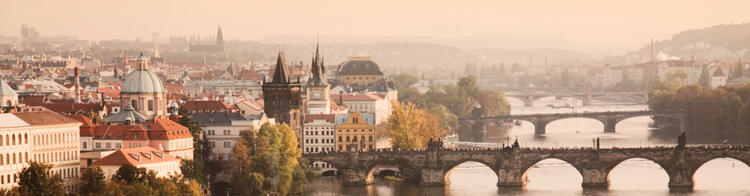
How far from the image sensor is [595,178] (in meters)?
91.5

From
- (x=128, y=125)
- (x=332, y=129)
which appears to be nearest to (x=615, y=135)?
(x=332, y=129)

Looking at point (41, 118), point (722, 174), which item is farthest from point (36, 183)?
point (722, 174)

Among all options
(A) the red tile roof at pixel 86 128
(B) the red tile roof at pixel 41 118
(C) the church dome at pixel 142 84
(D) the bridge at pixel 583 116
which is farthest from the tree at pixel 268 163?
(D) the bridge at pixel 583 116

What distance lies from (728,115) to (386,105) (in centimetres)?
3076

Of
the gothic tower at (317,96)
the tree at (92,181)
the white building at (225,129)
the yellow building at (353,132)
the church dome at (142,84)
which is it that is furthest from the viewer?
the gothic tower at (317,96)

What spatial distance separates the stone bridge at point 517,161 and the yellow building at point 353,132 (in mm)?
10174

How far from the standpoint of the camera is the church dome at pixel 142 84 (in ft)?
301

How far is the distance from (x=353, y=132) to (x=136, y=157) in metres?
34.2

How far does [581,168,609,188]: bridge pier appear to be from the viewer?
91188 millimetres

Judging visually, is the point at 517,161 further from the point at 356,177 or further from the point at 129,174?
the point at 129,174

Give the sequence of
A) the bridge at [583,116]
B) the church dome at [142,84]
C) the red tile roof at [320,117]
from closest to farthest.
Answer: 1. the church dome at [142,84]
2. the red tile roof at [320,117]
3. the bridge at [583,116]

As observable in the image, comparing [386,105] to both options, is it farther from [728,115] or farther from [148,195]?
[148,195]

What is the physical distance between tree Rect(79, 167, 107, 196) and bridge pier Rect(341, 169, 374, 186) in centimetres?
2544

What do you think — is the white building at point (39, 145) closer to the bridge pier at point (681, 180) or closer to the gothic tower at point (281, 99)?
the gothic tower at point (281, 99)
